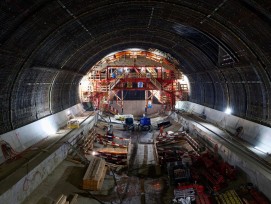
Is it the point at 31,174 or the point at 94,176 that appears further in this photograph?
the point at 94,176

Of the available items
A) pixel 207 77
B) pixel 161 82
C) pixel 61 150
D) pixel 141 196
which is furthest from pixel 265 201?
pixel 161 82

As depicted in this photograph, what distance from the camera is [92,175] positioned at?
37.4 ft

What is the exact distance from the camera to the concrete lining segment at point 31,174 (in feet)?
27.3

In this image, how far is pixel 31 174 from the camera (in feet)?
32.1

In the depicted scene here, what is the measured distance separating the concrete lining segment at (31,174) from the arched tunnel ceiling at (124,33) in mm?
2227

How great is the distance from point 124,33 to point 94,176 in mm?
13117

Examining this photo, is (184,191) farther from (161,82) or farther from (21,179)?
(161,82)

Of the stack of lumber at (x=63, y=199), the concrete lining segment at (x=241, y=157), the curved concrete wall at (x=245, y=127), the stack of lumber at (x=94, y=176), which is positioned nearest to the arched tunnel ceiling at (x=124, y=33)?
the curved concrete wall at (x=245, y=127)

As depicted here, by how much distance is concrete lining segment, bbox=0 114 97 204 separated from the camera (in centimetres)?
833

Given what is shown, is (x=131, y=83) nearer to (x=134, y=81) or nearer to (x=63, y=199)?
(x=134, y=81)

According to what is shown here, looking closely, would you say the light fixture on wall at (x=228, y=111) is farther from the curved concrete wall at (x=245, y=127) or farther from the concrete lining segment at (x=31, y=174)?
the concrete lining segment at (x=31, y=174)

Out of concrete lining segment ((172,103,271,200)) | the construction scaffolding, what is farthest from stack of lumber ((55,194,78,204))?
the construction scaffolding

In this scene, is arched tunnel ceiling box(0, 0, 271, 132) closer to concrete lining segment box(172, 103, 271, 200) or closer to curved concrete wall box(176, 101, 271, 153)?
curved concrete wall box(176, 101, 271, 153)

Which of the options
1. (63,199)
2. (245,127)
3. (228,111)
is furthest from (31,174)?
(228,111)
